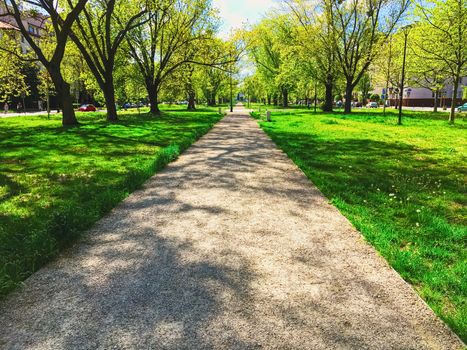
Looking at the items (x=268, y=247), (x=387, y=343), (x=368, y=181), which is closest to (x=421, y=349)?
(x=387, y=343)

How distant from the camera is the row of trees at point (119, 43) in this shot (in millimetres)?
20781

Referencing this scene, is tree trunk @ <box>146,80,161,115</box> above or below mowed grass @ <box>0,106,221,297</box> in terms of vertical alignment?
above

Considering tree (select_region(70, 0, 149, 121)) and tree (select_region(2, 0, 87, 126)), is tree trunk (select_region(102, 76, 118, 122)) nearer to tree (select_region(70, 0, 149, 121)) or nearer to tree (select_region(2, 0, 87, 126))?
tree (select_region(70, 0, 149, 121))

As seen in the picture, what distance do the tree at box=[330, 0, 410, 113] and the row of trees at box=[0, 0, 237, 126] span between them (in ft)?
41.0

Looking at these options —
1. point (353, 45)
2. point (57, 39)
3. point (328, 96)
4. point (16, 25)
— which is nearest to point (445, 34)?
point (353, 45)

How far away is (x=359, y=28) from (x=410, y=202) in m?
33.0

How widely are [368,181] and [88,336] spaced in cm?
668

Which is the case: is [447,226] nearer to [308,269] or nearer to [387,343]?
[308,269]

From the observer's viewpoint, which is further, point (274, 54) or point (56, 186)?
point (274, 54)

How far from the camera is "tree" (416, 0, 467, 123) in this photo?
22155 millimetres

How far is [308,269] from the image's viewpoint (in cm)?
383

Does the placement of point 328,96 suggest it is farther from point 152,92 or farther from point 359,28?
point 152,92

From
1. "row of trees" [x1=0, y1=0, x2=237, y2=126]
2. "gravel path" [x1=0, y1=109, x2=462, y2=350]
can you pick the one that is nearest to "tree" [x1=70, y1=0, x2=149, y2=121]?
"row of trees" [x1=0, y1=0, x2=237, y2=126]

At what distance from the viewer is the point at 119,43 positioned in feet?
80.0
